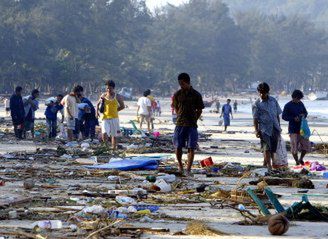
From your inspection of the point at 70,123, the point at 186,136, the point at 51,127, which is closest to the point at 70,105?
the point at 70,123

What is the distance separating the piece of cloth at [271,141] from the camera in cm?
1758

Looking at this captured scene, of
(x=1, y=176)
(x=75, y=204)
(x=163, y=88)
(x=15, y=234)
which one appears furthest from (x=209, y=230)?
(x=163, y=88)

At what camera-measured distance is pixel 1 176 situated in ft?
51.5

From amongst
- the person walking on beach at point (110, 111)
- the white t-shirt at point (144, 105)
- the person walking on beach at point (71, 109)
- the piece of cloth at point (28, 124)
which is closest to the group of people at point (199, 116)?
the person walking on beach at point (110, 111)

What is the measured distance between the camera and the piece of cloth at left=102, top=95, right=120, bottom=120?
23594mm

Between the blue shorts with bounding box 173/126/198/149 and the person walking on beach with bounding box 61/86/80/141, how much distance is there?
10.0 m

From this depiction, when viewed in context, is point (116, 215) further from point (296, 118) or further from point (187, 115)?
point (296, 118)

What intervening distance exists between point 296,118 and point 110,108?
5.54 m

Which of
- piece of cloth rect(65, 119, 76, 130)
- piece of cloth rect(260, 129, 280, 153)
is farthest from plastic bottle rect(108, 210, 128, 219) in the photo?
piece of cloth rect(65, 119, 76, 130)

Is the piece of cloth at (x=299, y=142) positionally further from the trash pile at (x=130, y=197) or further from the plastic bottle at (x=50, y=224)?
the plastic bottle at (x=50, y=224)

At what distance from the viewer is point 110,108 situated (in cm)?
2361

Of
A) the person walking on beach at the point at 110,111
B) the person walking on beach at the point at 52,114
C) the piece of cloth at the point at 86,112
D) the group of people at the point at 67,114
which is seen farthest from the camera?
the person walking on beach at the point at 52,114

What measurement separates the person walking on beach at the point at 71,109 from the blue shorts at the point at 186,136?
1003cm

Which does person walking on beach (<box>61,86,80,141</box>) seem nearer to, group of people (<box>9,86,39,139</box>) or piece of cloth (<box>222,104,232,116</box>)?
group of people (<box>9,86,39,139</box>)
